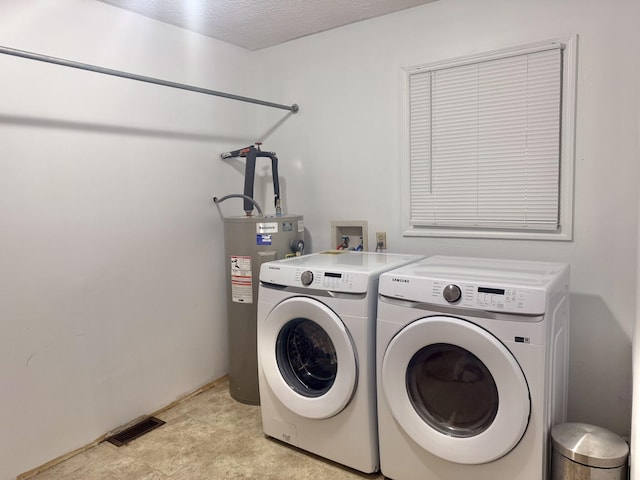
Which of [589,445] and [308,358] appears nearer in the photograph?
[589,445]

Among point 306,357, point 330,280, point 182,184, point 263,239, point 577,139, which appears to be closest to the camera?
point 330,280

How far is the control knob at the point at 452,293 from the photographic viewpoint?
1.64 meters

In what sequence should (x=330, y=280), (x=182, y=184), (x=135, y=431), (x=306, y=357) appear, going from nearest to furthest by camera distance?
(x=330, y=280) < (x=306, y=357) < (x=135, y=431) < (x=182, y=184)

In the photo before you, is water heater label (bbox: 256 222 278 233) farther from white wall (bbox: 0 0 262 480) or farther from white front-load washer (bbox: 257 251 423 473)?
white wall (bbox: 0 0 262 480)

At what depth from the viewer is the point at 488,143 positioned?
230 centimetres

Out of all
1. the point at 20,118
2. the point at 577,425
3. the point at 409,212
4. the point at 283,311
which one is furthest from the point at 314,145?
the point at 577,425

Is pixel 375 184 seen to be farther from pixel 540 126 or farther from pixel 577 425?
pixel 577 425

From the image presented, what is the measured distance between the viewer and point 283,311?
2078 mm

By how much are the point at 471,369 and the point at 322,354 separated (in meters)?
0.70

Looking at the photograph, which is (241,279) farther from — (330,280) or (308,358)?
(330,280)

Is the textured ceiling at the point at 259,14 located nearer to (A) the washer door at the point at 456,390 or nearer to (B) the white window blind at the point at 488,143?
(B) the white window blind at the point at 488,143

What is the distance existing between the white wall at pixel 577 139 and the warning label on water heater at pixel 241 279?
59cm

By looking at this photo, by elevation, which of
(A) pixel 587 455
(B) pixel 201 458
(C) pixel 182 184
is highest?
(C) pixel 182 184

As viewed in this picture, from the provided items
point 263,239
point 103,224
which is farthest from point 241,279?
point 103,224
